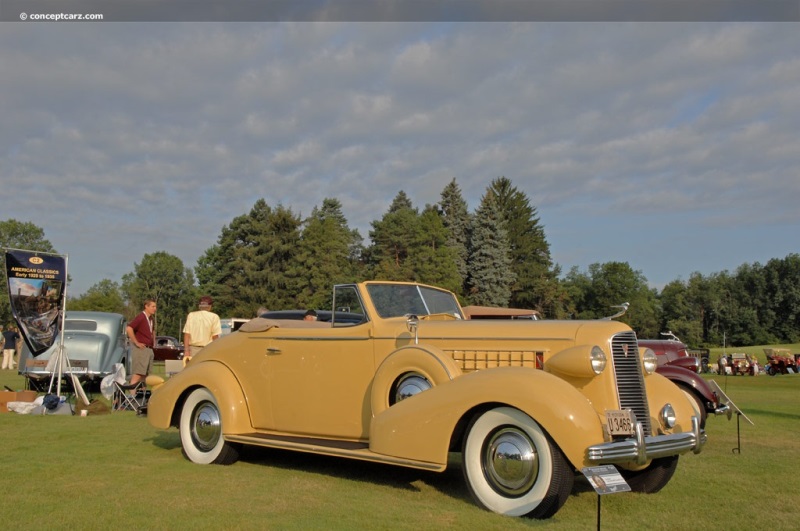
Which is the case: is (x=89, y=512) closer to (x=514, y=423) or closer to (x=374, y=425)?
(x=374, y=425)

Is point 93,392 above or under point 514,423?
under

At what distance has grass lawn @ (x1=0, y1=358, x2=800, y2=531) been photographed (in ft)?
14.0

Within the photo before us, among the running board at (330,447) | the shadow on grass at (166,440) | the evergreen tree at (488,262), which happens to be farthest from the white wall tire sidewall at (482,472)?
the evergreen tree at (488,262)

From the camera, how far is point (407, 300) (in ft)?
20.9

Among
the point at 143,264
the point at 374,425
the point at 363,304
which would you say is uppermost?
the point at 143,264

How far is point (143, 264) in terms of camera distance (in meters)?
91.8

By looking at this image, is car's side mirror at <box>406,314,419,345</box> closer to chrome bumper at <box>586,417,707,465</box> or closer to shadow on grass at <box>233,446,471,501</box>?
shadow on grass at <box>233,446,471,501</box>

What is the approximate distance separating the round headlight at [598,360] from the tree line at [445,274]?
46.6 metres

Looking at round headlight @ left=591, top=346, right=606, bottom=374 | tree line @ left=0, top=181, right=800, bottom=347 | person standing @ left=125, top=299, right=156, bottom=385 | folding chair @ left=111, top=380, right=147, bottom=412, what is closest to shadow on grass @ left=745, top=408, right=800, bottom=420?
round headlight @ left=591, top=346, right=606, bottom=374

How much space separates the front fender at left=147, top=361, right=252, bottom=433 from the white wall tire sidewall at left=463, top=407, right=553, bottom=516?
2761 mm

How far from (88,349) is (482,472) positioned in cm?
1268

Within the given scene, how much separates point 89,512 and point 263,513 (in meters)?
1.19

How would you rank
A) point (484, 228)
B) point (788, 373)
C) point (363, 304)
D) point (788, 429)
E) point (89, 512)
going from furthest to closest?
point (484, 228) < point (788, 373) < point (788, 429) < point (363, 304) < point (89, 512)

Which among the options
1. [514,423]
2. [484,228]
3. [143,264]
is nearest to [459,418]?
[514,423]
